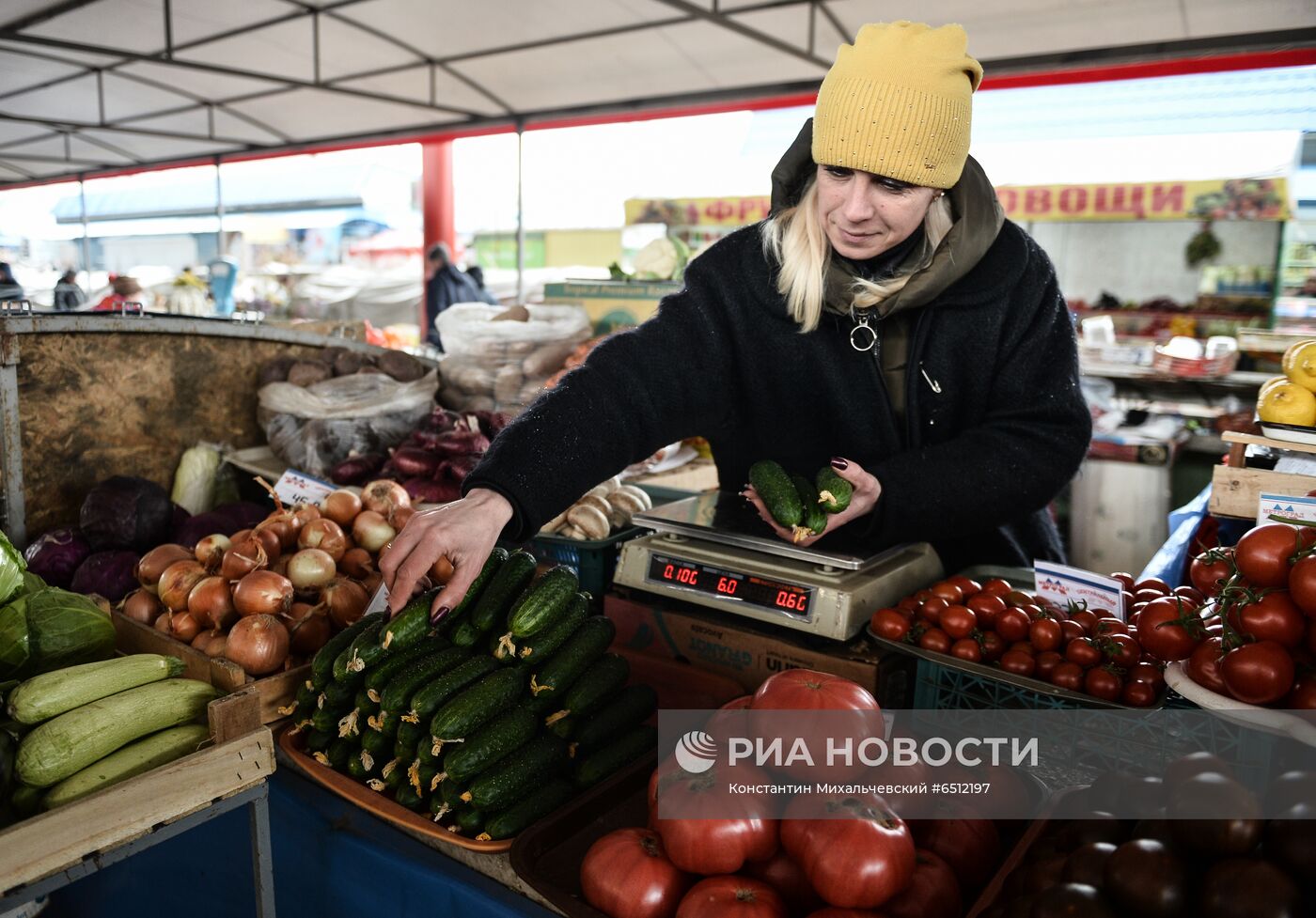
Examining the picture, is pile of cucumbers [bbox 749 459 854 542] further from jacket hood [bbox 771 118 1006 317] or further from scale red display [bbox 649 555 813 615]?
jacket hood [bbox 771 118 1006 317]

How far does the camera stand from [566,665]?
1.78 meters

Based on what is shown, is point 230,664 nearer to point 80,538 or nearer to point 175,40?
point 80,538

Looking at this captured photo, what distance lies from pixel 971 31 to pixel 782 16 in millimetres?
1190

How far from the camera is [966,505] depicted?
2037 millimetres

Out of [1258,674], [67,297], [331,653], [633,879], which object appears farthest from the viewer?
[67,297]

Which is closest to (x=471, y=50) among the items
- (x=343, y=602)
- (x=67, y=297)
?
(x=343, y=602)

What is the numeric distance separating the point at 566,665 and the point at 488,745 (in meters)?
0.24

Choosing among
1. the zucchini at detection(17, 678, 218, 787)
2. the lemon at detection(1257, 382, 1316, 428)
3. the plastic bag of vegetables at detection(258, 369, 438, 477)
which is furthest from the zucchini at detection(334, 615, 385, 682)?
the lemon at detection(1257, 382, 1316, 428)

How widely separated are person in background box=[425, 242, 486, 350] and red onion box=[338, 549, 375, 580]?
22.9 ft

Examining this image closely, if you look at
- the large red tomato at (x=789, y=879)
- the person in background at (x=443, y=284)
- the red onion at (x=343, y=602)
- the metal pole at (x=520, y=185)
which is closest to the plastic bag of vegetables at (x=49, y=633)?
the red onion at (x=343, y=602)

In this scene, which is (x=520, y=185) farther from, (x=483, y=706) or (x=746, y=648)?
(x=483, y=706)

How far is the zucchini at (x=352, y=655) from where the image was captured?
1.76m

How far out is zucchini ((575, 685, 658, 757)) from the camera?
1751 mm

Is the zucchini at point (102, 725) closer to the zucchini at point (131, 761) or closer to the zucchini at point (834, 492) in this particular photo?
the zucchini at point (131, 761)
